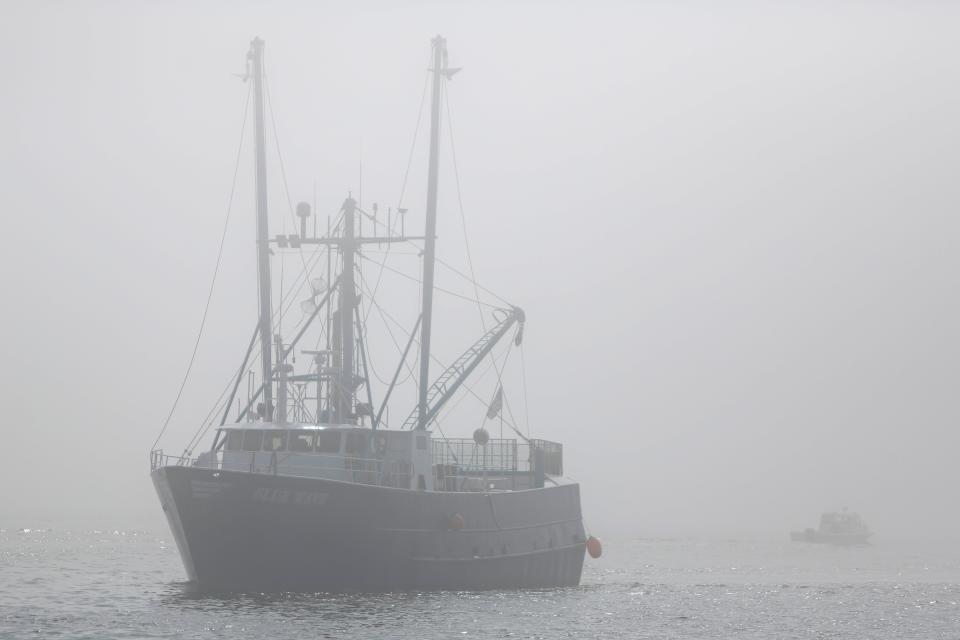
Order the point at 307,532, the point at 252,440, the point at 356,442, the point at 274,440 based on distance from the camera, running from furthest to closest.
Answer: the point at 252,440, the point at 356,442, the point at 274,440, the point at 307,532

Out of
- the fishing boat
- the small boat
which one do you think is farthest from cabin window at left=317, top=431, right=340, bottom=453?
the small boat

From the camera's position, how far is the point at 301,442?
43781mm

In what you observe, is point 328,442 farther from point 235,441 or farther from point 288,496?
point 288,496

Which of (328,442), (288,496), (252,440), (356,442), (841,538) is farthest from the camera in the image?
(841,538)

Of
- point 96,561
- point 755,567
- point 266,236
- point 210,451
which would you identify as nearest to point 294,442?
point 210,451

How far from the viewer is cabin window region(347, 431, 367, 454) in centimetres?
4381

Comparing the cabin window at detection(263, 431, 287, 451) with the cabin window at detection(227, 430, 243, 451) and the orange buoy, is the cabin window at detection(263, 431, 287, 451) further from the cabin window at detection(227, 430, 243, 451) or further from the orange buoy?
the orange buoy

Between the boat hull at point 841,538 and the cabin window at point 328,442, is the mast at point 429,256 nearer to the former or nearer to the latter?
the cabin window at point 328,442

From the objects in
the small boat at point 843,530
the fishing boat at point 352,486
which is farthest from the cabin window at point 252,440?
the small boat at point 843,530

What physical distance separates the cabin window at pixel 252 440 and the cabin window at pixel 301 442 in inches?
45.5

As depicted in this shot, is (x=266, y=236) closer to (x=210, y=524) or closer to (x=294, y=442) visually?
(x=294, y=442)

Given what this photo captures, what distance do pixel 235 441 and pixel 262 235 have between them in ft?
28.9

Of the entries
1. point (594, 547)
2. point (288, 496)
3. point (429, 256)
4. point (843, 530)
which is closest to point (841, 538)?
point (843, 530)

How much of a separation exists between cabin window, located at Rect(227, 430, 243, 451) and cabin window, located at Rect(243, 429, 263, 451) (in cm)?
21
